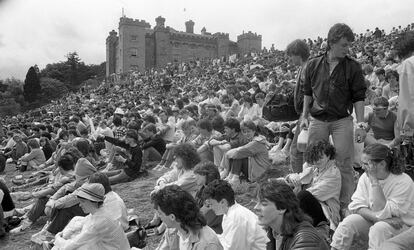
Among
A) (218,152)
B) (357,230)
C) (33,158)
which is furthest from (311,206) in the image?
(33,158)

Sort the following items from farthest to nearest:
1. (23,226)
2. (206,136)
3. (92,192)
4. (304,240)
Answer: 1. (206,136)
2. (23,226)
3. (92,192)
4. (304,240)

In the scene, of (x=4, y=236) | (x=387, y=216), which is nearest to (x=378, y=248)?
(x=387, y=216)

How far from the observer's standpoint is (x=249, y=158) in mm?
7277

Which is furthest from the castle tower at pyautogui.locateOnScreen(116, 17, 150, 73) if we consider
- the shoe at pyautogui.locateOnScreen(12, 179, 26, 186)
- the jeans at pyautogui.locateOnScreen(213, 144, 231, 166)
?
the jeans at pyautogui.locateOnScreen(213, 144, 231, 166)

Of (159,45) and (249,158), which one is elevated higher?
(159,45)

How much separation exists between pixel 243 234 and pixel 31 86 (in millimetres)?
68161

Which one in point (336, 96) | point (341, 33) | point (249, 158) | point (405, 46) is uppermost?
point (341, 33)

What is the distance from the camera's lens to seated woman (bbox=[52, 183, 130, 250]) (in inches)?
190

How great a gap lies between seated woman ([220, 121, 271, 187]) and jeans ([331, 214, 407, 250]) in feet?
10.3

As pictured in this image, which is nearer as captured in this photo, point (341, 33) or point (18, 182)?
point (341, 33)

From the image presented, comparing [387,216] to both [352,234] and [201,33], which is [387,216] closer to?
[352,234]

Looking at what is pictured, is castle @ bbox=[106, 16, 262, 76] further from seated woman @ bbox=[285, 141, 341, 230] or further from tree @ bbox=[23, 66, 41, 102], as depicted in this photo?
seated woman @ bbox=[285, 141, 341, 230]

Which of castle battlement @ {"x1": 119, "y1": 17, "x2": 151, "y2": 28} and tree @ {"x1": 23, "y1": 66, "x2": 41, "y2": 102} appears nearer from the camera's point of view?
castle battlement @ {"x1": 119, "y1": 17, "x2": 151, "y2": 28}

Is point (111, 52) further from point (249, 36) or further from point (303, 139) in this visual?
point (303, 139)
